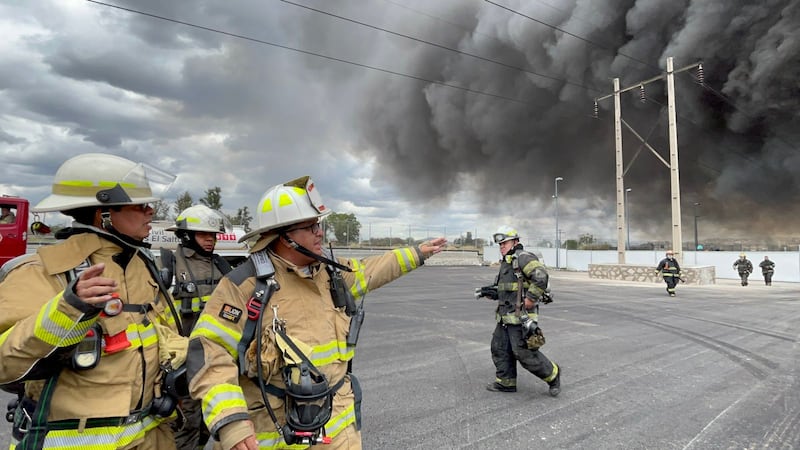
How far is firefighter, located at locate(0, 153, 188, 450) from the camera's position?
1260 mm

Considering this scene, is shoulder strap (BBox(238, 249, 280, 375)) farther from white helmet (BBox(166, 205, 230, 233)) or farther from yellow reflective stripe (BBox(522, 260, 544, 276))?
yellow reflective stripe (BBox(522, 260, 544, 276))

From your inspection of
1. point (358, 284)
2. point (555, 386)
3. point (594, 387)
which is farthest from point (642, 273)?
point (358, 284)

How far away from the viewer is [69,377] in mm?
1471

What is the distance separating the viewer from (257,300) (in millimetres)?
1771

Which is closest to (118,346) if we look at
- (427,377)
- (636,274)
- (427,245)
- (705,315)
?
(427,245)

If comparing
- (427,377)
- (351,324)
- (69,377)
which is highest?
(351,324)

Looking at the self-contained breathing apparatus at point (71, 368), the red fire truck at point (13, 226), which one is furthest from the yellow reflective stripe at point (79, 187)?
the red fire truck at point (13, 226)

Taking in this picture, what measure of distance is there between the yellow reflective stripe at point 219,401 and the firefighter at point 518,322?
3445mm

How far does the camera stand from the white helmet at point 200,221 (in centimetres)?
378

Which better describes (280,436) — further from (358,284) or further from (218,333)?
(358,284)

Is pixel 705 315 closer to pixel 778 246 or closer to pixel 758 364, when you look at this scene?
pixel 758 364

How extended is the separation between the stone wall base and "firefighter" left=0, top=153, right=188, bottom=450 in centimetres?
2290

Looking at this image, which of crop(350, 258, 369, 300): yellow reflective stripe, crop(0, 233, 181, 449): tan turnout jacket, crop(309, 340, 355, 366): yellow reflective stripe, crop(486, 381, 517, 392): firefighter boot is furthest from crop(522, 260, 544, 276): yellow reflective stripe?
crop(0, 233, 181, 449): tan turnout jacket

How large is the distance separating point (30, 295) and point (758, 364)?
24.3ft
